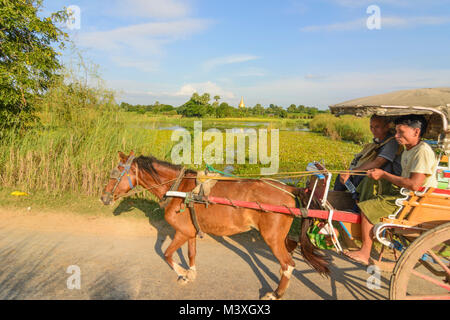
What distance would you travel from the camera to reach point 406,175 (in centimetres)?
274

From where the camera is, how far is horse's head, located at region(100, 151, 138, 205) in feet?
12.1

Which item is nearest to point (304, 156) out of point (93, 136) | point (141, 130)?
point (141, 130)

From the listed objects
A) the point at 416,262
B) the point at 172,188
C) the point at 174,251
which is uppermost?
the point at 172,188

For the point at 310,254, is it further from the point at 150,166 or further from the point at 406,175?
the point at 150,166

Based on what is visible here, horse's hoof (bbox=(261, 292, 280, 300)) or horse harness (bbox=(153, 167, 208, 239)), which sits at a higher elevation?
horse harness (bbox=(153, 167, 208, 239))

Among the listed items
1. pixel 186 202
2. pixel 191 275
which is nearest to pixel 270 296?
pixel 191 275

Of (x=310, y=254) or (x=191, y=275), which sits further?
(x=191, y=275)

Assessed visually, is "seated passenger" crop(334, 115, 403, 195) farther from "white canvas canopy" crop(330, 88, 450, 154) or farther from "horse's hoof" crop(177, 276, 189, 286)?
"horse's hoof" crop(177, 276, 189, 286)

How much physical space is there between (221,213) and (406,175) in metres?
2.16

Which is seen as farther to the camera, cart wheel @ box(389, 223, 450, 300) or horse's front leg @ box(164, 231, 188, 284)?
horse's front leg @ box(164, 231, 188, 284)

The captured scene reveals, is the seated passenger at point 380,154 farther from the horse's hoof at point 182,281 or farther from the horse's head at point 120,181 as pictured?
the horse's head at point 120,181

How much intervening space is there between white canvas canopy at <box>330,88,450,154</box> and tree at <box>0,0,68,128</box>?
7.44 meters

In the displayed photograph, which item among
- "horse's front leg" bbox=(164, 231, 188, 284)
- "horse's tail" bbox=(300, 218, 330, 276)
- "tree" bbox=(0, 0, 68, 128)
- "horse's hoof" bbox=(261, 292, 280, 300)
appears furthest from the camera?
"tree" bbox=(0, 0, 68, 128)

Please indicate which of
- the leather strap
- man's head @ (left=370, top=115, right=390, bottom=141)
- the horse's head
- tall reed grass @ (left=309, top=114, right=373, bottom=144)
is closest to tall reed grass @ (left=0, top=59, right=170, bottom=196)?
the horse's head
